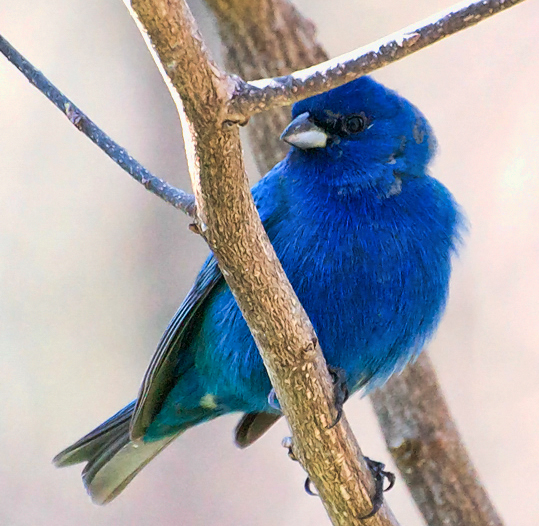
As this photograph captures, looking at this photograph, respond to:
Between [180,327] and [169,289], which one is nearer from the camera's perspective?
[180,327]

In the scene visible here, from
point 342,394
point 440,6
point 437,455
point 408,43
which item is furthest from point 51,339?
point 408,43

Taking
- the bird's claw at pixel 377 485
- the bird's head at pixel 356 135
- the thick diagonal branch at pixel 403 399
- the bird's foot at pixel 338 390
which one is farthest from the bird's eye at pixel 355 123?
the bird's claw at pixel 377 485

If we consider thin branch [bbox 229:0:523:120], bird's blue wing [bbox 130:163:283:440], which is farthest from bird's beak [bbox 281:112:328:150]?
thin branch [bbox 229:0:523:120]

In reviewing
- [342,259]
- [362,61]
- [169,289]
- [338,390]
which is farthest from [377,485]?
[169,289]

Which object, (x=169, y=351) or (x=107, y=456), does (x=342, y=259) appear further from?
(x=107, y=456)

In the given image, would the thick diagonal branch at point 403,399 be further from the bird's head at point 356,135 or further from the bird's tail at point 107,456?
the bird's tail at point 107,456

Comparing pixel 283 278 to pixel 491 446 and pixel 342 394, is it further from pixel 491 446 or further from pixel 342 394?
pixel 491 446
